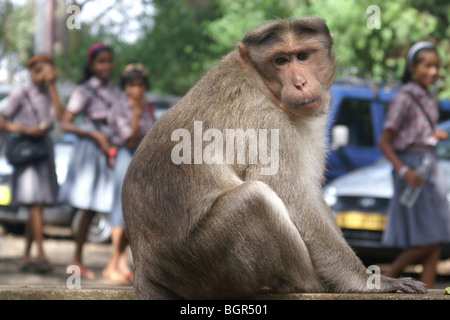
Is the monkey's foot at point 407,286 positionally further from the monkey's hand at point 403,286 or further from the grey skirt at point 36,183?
the grey skirt at point 36,183

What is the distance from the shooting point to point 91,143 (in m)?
7.87

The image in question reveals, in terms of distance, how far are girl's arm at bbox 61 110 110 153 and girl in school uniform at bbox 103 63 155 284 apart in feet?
0.64

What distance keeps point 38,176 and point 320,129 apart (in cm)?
477

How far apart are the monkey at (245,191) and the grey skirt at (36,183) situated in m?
4.56

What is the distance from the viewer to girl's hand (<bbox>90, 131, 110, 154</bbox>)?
773cm

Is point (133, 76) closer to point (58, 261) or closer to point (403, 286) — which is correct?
point (58, 261)

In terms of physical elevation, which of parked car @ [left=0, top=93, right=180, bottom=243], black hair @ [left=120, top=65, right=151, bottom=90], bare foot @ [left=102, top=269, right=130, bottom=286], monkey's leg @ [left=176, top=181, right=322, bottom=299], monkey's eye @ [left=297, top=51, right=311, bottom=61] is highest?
black hair @ [left=120, top=65, right=151, bottom=90]

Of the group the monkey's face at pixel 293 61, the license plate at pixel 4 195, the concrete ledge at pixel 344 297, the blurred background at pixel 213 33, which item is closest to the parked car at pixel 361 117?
the blurred background at pixel 213 33

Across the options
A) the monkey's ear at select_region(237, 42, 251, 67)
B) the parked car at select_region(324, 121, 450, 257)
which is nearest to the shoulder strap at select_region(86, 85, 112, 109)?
the parked car at select_region(324, 121, 450, 257)

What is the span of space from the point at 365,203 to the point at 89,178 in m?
2.97

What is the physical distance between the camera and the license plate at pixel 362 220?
26.7ft

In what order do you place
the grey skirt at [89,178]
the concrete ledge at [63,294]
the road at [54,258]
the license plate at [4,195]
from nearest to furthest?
1. the concrete ledge at [63,294]
2. the road at [54,258]
3. the grey skirt at [89,178]
4. the license plate at [4,195]

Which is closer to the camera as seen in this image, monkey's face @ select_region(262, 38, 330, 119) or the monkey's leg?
the monkey's leg

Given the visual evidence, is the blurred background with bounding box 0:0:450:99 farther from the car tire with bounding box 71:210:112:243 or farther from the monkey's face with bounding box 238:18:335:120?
the monkey's face with bounding box 238:18:335:120
